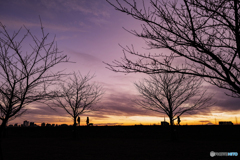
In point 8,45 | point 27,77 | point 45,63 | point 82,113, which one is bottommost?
point 82,113

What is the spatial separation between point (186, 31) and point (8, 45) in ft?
18.4

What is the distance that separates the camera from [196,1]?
4.01 metres

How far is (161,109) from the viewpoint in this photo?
55.2 ft

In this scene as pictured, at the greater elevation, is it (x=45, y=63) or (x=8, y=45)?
(x=8, y=45)
